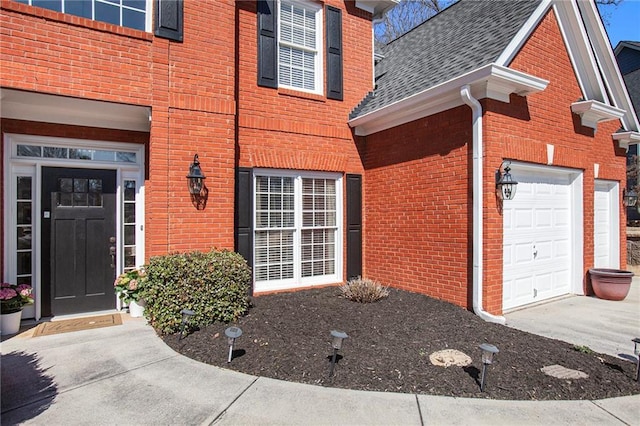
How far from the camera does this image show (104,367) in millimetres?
3895

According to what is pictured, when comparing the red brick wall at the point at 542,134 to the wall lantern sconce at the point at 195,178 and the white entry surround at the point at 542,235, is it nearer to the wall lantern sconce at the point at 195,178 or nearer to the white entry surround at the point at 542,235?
the white entry surround at the point at 542,235

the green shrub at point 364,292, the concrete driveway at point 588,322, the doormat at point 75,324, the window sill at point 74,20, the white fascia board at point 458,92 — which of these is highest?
the window sill at point 74,20

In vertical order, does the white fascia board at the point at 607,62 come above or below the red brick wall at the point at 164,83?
above

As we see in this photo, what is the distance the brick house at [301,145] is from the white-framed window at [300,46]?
42 millimetres

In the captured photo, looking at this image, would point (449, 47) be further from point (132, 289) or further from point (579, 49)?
point (132, 289)

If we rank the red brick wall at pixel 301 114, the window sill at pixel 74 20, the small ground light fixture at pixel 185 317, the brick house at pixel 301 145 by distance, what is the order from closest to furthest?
the small ground light fixture at pixel 185 317
the window sill at pixel 74 20
the brick house at pixel 301 145
the red brick wall at pixel 301 114

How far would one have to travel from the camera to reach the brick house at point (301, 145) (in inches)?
213

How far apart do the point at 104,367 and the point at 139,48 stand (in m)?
4.60

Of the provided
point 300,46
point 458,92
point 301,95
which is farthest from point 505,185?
point 300,46

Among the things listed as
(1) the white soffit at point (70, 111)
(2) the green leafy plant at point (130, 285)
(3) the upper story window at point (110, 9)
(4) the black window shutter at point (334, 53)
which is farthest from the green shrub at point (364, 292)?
(3) the upper story window at point (110, 9)

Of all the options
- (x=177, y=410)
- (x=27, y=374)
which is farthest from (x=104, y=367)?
Result: (x=177, y=410)

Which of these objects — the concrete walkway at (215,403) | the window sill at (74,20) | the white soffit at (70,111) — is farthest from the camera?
the white soffit at (70,111)

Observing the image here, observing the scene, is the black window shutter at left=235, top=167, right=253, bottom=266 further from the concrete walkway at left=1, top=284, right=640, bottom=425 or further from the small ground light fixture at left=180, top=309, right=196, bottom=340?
the concrete walkway at left=1, top=284, right=640, bottom=425

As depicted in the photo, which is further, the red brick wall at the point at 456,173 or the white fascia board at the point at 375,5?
the white fascia board at the point at 375,5
